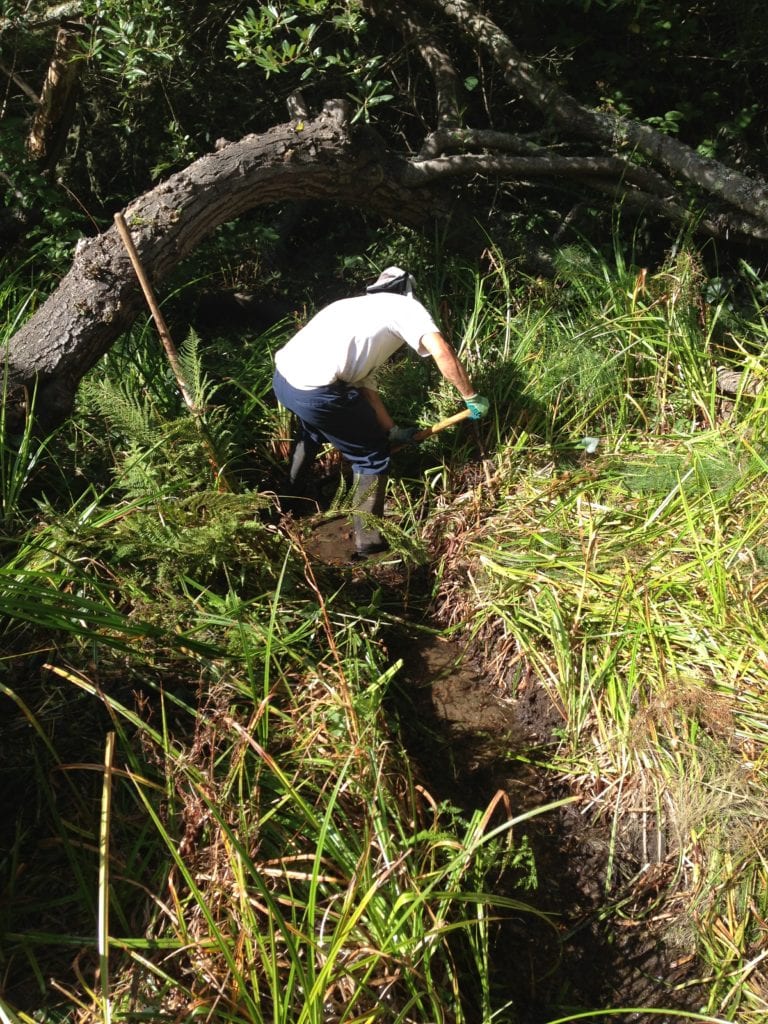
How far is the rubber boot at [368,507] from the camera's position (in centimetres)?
391

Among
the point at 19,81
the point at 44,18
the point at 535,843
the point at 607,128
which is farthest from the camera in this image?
the point at 19,81

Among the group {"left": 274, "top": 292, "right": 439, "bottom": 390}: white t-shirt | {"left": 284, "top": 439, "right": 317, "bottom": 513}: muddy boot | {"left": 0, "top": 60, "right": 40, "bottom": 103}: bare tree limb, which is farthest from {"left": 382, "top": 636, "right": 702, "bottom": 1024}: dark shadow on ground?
{"left": 0, "top": 60, "right": 40, "bottom": 103}: bare tree limb

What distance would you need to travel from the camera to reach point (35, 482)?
3727 millimetres

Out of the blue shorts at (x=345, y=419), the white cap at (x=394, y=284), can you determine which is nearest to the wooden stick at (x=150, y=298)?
the blue shorts at (x=345, y=419)

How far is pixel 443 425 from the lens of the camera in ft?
13.0

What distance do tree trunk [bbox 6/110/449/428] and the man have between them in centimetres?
78

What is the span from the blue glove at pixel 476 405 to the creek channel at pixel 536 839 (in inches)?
33.4

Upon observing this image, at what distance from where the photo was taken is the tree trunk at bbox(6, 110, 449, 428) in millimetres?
3689

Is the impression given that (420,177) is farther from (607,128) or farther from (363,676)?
(363,676)

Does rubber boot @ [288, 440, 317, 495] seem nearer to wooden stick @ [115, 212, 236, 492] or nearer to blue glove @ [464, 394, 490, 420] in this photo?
wooden stick @ [115, 212, 236, 492]

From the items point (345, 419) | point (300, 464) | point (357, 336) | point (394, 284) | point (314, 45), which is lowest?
point (300, 464)

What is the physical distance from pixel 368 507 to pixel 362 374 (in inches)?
26.0

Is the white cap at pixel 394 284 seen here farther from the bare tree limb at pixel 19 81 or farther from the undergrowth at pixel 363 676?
the bare tree limb at pixel 19 81

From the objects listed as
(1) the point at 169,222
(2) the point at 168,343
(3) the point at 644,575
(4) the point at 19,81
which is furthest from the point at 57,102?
(3) the point at 644,575
